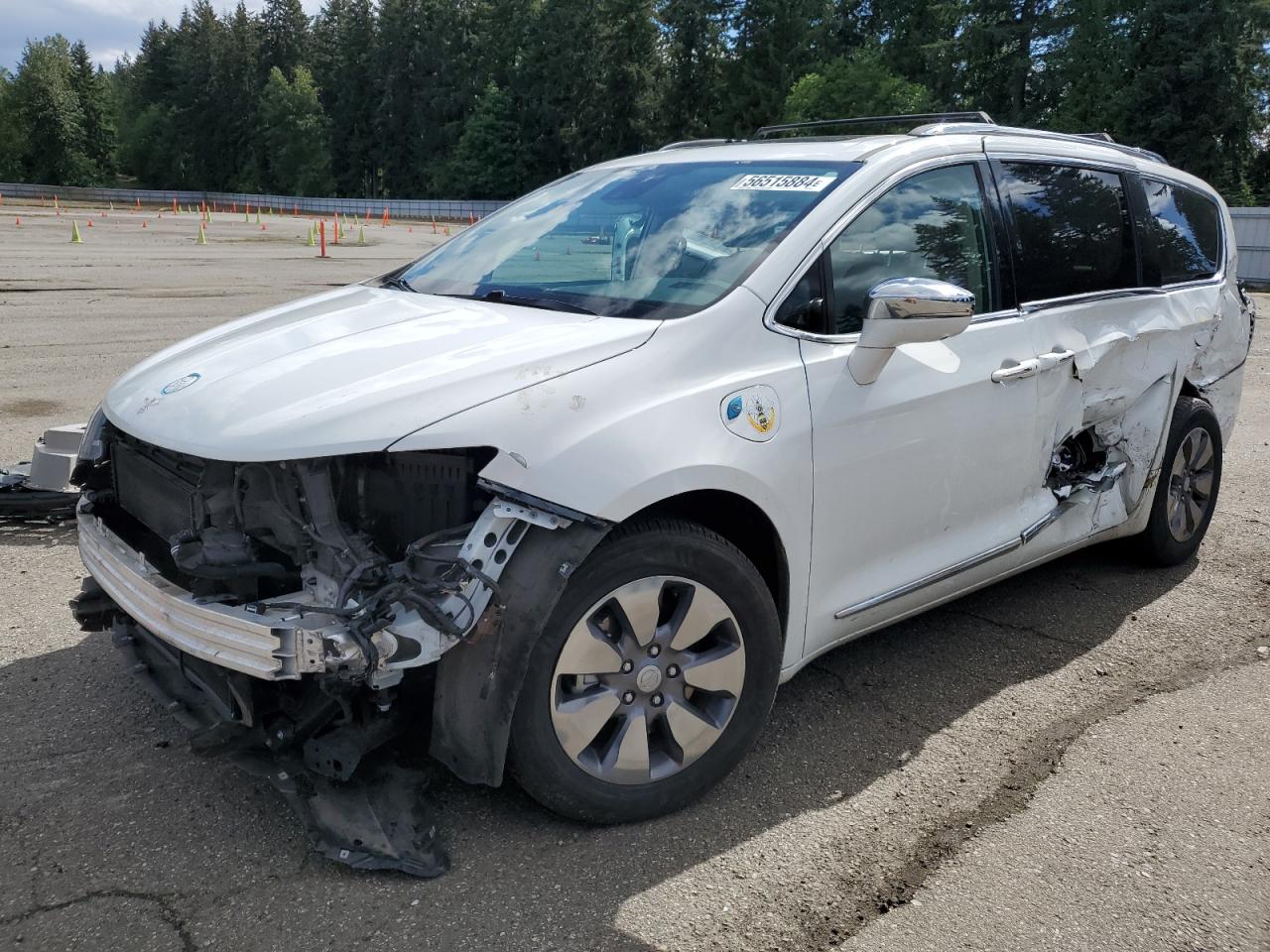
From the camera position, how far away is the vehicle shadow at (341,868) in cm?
248

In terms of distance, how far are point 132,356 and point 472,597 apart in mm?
8511

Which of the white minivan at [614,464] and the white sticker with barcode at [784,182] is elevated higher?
the white sticker with barcode at [784,182]

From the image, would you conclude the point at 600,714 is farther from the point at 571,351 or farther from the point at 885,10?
the point at 885,10

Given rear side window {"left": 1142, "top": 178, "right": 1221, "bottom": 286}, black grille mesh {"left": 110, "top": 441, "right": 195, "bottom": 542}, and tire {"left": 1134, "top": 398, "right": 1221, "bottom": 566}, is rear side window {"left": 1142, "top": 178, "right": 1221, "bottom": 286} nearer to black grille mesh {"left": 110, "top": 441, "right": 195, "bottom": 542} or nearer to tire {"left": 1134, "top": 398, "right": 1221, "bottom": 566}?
tire {"left": 1134, "top": 398, "right": 1221, "bottom": 566}

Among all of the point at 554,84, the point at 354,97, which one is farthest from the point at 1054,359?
the point at 354,97

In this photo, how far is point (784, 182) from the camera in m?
3.41

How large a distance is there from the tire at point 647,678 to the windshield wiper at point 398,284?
5.18 ft

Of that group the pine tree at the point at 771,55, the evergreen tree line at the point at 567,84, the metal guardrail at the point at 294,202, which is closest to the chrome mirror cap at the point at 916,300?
the evergreen tree line at the point at 567,84

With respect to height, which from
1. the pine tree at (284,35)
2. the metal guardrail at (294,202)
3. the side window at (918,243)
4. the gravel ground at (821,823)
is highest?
the pine tree at (284,35)

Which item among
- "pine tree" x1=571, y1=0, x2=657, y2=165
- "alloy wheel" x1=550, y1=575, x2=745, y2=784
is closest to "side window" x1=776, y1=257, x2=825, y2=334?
"alloy wheel" x1=550, y1=575, x2=745, y2=784

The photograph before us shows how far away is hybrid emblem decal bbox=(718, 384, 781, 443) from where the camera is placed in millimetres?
2842

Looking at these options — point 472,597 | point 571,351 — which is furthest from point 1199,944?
point 571,351

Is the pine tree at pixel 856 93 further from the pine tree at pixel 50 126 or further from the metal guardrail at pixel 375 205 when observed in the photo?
the pine tree at pixel 50 126

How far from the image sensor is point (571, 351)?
2789 mm
